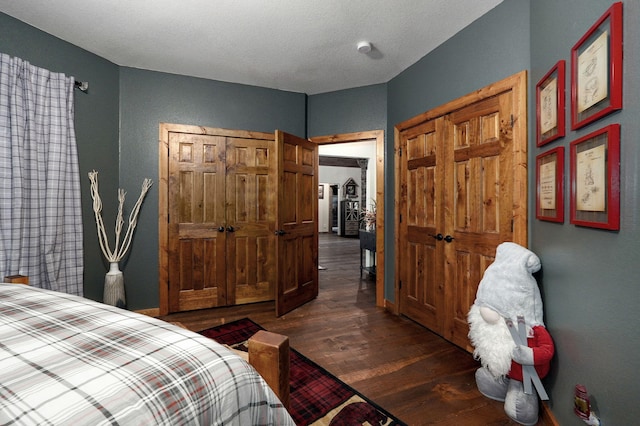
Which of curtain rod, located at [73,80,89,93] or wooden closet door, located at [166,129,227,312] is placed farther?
wooden closet door, located at [166,129,227,312]

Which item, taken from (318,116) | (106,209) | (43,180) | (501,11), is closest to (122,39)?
(43,180)

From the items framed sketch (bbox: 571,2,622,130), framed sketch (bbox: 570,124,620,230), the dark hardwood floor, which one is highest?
framed sketch (bbox: 571,2,622,130)

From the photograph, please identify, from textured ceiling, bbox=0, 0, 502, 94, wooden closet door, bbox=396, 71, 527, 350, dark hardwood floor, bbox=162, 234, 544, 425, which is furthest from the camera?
textured ceiling, bbox=0, 0, 502, 94

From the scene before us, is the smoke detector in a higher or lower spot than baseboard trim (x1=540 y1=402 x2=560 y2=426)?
higher

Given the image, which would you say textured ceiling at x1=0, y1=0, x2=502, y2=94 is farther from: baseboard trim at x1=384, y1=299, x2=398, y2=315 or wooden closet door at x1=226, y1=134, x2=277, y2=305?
baseboard trim at x1=384, y1=299, x2=398, y2=315

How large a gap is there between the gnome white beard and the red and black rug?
0.60 m

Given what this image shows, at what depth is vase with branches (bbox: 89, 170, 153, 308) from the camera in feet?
9.18

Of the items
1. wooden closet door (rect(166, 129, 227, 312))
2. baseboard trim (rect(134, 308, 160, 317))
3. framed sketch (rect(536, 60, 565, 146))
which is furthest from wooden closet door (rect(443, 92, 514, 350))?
baseboard trim (rect(134, 308, 160, 317))

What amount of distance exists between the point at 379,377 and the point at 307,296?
1.69 metres

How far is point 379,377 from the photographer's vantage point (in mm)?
2027

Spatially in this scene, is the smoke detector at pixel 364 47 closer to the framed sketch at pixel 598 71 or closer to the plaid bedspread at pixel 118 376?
the framed sketch at pixel 598 71

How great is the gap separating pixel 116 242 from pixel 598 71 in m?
3.62

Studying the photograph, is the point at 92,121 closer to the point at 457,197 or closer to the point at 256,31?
the point at 256,31

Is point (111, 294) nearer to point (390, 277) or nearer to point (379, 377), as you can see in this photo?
point (379, 377)
